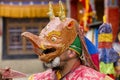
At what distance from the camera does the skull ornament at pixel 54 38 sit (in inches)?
114

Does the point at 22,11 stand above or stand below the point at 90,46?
below

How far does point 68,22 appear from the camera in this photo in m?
3.02

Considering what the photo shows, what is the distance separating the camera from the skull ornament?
9.52 feet

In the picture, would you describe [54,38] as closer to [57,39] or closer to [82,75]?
[57,39]

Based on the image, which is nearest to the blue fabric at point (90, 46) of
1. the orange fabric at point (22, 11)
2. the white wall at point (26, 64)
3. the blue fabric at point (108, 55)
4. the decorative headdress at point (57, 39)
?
the decorative headdress at point (57, 39)

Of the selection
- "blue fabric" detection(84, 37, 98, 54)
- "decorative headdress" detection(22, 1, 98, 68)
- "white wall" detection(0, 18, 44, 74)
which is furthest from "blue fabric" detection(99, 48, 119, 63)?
"white wall" detection(0, 18, 44, 74)

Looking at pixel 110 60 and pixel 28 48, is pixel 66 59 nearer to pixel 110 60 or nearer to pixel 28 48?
pixel 110 60

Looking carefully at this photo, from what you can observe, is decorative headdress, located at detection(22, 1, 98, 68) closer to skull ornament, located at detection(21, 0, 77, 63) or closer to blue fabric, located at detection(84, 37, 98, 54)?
skull ornament, located at detection(21, 0, 77, 63)

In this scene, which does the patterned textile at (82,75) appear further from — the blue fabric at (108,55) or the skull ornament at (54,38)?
the blue fabric at (108,55)

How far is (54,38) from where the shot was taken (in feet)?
9.71

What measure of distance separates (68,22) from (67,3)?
10128 millimetres

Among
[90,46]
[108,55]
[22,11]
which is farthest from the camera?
[22,11]

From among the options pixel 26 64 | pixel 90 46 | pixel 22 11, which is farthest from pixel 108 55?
pixel 26 64

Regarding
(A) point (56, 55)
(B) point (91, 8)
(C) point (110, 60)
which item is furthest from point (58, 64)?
(B) point (91, 8)
